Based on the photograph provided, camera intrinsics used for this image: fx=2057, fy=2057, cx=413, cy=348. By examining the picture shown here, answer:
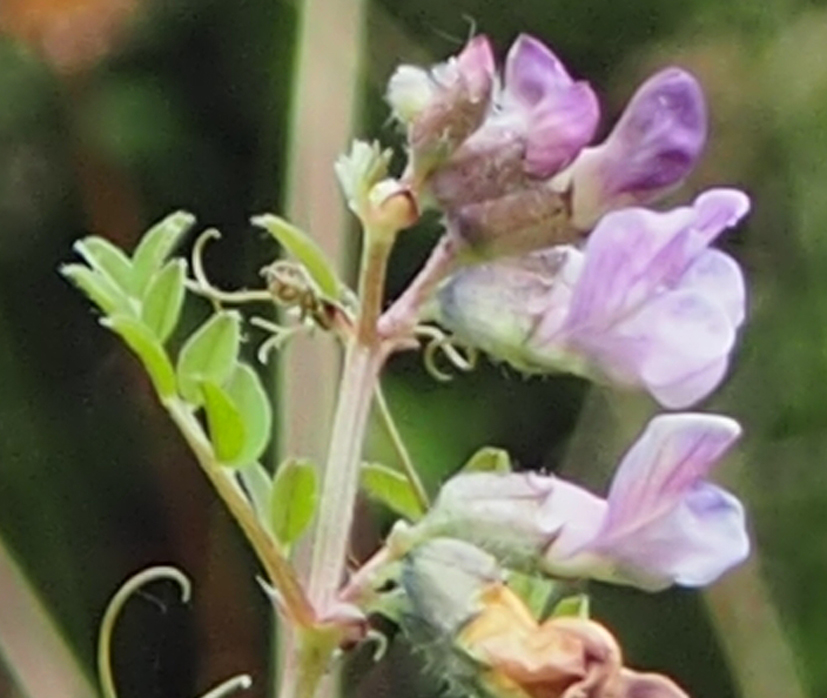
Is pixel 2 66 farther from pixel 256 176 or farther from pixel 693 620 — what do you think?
pixel 693 620

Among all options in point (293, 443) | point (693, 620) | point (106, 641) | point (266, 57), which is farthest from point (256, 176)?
point (106, 641)

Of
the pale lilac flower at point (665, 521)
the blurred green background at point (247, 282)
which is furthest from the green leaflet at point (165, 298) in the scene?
the blurred green background at point (247, 282)

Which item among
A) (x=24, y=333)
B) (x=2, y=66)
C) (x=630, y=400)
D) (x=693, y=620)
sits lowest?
(x=693, y=620)

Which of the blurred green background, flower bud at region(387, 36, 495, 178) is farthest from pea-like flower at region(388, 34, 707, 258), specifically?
the blurred green background

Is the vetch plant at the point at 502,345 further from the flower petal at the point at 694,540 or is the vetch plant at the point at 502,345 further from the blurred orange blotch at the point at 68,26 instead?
the blurred orange blotch at the point at 68,26

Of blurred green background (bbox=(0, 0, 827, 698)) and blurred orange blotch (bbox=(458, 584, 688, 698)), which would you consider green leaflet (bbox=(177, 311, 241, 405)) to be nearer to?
blurred orange blotch (bbox=(458, 584, 688, 698))

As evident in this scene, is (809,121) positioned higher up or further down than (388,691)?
higher up
